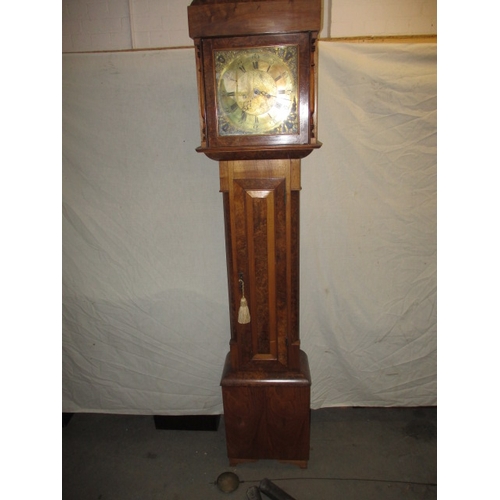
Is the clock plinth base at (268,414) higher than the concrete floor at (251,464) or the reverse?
higher

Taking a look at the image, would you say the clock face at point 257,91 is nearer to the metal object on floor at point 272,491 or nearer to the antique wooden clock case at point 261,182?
the antique wooden clock case at point 261,182

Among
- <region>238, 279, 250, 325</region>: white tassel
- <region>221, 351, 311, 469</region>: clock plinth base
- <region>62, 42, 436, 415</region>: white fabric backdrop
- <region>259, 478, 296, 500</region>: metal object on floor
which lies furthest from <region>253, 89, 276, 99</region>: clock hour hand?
<region>259, 478, 296, 500</region>: metal object on floor

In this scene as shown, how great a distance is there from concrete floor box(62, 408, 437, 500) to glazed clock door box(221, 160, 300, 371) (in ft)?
2.34

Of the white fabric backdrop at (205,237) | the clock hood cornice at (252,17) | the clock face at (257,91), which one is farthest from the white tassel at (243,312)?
the clock hood cornice at (252,17)

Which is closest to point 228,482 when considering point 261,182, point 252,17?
point 261,182

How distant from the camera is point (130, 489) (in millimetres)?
1866

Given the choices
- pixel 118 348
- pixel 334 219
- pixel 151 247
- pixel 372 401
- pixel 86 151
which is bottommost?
pixel 372 401

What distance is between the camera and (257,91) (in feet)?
4.66

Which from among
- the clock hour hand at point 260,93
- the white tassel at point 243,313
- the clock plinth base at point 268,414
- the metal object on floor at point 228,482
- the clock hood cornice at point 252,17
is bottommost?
the metal object on floor at point 228,482

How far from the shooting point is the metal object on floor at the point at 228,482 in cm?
183

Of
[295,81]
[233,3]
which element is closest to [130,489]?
[295,81]

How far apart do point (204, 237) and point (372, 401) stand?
1619mm

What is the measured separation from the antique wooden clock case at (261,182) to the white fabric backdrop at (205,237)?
0.44 metres

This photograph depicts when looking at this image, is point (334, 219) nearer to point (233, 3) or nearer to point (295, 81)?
point (295, 81)
